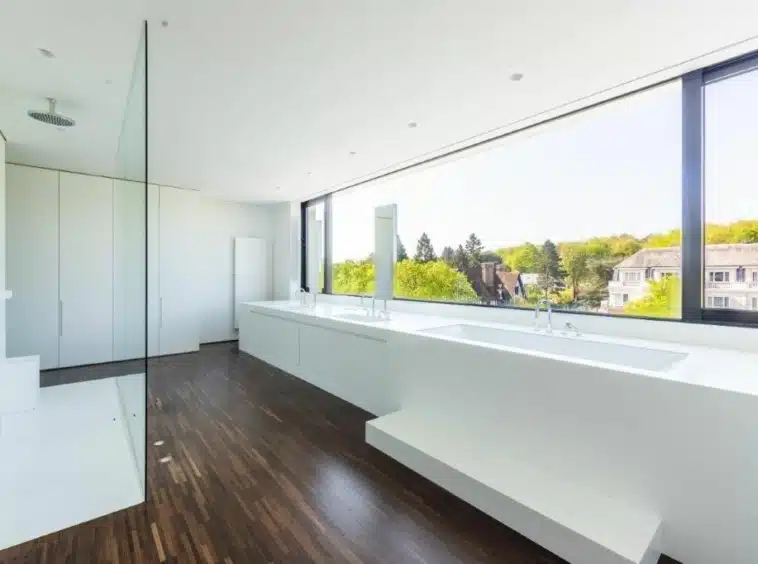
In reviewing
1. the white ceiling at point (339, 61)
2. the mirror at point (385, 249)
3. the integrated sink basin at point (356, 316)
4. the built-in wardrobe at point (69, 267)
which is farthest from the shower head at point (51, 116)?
the mirror at point (385, 249)

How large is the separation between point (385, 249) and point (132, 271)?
2.66m

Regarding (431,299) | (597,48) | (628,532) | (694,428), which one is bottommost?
(628,532)

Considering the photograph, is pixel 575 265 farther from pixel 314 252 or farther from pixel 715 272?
pixel 314 252

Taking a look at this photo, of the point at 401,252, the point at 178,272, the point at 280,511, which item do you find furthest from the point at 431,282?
the point at 178,272

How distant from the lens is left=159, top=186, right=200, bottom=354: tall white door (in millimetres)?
5309

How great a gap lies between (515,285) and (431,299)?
3.42 ft

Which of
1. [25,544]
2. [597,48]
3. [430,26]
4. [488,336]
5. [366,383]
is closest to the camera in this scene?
[25,544]

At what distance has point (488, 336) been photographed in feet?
9.83

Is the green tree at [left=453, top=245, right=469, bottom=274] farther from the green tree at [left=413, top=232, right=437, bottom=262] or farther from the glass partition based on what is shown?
the glass partition

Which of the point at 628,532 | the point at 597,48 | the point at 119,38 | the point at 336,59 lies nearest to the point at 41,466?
the point at 119,38

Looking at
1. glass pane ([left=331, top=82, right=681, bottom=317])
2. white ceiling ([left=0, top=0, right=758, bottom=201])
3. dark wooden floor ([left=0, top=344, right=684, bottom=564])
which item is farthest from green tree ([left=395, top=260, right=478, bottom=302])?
dark wooden floor ([left=0, top=344, right=684, bottom=564])

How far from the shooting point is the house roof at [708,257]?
2.15 m

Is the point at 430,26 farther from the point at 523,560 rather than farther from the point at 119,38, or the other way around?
the point at 523,560

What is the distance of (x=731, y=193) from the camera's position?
7.22 feet
